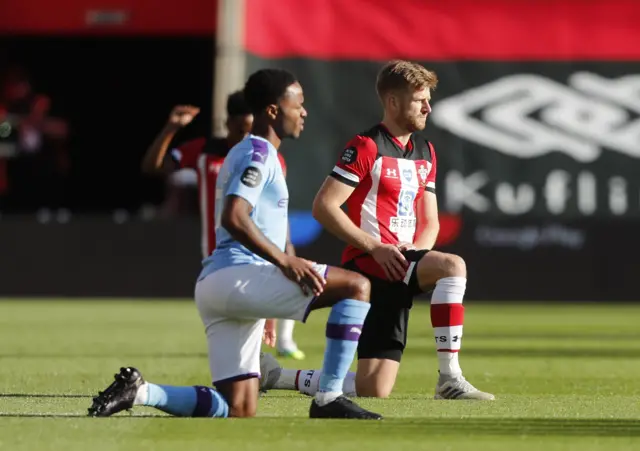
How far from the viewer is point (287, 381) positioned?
29.2ft

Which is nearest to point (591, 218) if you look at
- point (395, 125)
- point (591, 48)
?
point (591, 48)

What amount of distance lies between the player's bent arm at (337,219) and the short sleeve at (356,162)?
0.23 ft

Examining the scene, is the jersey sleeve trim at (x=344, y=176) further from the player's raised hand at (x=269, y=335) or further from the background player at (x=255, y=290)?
the background player at (x=255, y=290)

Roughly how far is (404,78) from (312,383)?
179 centimetres

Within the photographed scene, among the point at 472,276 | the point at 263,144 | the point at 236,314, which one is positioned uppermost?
the point at 263,144

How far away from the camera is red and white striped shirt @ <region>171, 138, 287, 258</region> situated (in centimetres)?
1067

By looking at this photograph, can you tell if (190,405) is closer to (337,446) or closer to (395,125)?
(337,446)

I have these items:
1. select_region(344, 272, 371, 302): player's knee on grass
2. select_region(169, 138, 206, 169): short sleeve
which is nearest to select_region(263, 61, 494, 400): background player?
select_region(344, 272, 371, 302): player's knee on grass

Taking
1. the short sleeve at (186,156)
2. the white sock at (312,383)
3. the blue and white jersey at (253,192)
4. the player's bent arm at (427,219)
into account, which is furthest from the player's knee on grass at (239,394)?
the short sleeve at (186,156)

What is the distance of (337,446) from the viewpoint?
6.26 metres

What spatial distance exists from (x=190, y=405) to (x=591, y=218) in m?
14.1

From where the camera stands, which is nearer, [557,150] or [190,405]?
[190,405]

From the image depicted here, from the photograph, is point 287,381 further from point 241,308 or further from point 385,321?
point 241,308

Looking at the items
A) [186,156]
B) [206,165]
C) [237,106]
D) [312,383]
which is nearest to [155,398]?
[312,383]
